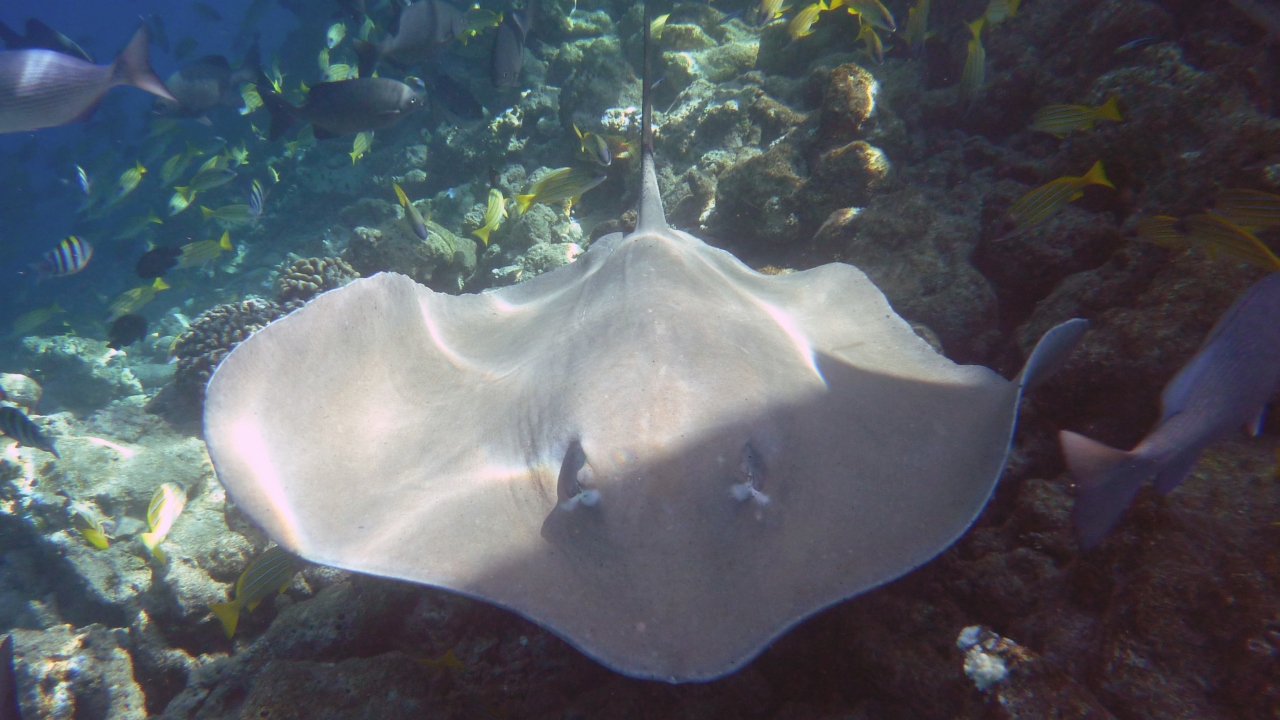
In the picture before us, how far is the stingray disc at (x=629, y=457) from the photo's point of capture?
153 centimetres

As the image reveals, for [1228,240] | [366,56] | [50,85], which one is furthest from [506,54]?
[1228,240]

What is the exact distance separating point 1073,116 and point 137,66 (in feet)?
26.9

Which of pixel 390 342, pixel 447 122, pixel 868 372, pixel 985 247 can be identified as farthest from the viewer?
pixel 447 122

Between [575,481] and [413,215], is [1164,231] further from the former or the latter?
[413,215]

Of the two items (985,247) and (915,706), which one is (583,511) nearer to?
(915,706)

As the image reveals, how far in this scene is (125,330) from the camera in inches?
258

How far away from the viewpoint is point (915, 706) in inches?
74.6

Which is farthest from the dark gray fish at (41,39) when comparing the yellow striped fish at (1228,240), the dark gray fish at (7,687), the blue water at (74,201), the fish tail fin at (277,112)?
the yellow striped fish at (1228,240)

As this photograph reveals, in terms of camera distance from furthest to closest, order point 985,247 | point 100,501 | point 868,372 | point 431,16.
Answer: point 431,16
point 100,501
point 985,247
point 868,372

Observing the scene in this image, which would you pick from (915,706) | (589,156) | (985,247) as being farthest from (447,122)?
(915,706)

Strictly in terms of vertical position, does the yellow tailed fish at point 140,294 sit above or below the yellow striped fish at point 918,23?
below

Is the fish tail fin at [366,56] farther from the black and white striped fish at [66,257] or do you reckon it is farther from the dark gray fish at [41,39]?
the black and white striped fish at [66,257]

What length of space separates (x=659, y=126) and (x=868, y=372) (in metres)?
6.33

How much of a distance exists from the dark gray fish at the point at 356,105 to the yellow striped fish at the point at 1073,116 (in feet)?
22.9
